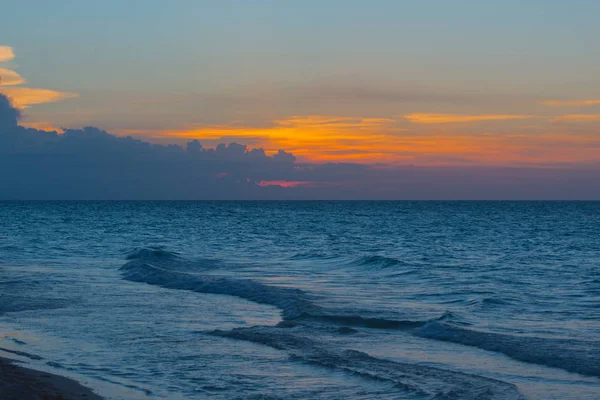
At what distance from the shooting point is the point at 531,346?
14.1 metres

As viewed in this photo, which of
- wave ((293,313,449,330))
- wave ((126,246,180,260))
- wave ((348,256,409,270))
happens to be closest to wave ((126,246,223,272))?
wave ((126,246,180,260))

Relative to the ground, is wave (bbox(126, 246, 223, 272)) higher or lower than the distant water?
lower

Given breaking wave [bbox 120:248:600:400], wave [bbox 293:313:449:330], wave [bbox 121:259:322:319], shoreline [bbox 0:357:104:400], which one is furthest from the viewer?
wave [bbox 121:259:322:319]

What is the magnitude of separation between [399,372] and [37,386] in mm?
5889

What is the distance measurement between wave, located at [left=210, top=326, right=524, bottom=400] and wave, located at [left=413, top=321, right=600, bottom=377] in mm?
1982

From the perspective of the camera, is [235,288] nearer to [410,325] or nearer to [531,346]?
[410,325]

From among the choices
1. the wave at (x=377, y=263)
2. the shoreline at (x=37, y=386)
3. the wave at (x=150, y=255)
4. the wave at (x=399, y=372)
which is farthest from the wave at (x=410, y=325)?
the wave at (x=150, y=255)

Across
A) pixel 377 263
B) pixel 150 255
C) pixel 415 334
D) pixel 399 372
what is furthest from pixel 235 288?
pixel 150 255

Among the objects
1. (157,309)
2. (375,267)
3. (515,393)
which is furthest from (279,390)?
(375,267)

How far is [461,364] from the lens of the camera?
42.2 feet

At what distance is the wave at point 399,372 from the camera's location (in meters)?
10.8

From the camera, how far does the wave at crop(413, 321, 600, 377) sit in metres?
12.8

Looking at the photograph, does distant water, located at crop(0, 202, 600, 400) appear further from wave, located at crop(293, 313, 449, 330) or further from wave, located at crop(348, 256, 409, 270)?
wave, located at crop(348, 256, 409, 270)

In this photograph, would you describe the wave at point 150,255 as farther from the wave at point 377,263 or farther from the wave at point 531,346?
the wave at point 531,346
